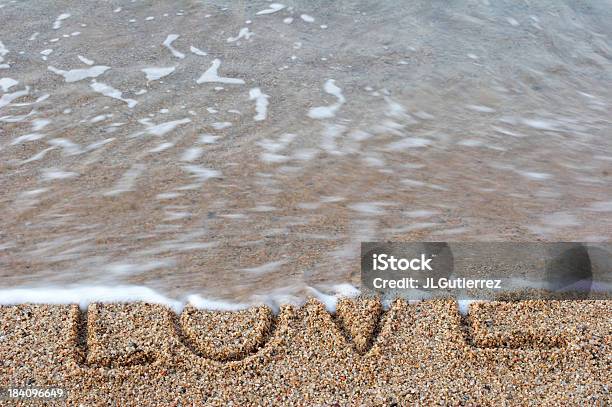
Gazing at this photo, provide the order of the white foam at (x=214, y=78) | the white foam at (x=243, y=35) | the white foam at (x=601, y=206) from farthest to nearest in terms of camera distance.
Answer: the white foam at (x=243, y=35), the white foam at (x=214, y=78), the white foam at (x=601, y=206)

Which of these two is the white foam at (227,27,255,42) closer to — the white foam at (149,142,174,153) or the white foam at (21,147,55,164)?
the white foam at (149,142,174,153)

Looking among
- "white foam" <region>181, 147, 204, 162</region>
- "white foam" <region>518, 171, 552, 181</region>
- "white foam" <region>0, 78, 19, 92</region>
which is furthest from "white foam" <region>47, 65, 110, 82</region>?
"white foam" <region>518, 171, 552, 181</region>

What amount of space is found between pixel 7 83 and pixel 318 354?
365 cm

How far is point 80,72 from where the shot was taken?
187 inches

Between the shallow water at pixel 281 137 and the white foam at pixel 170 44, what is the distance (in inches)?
0.7

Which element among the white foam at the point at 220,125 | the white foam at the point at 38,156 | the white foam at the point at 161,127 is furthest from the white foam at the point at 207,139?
the white foam at the point at 38,156

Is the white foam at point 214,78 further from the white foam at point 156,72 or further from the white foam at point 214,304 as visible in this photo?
the white foam at point 214,304

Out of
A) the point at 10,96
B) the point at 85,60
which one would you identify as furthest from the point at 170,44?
the point at 10,96

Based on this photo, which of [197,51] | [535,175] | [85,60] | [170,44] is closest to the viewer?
[535,175]

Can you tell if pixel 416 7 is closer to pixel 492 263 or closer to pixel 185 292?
pixel 492 263

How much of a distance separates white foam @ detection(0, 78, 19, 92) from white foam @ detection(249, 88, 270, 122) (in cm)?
182

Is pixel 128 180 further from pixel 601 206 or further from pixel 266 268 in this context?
pixel 601 206

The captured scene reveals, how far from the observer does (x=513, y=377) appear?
2.08m

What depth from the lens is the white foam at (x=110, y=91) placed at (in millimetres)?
4297
